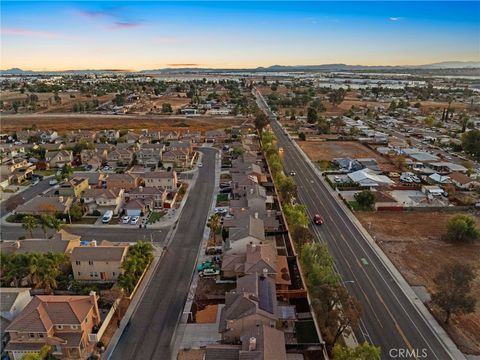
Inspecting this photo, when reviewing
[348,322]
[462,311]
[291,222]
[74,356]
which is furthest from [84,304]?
[462,311]

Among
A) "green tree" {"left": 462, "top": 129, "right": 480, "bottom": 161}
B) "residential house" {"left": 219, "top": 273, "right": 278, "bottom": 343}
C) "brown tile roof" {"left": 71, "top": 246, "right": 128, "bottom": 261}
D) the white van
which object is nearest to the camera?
"residential house" {"left": 219, "top": 273, "right": 278, "bottom": 343}

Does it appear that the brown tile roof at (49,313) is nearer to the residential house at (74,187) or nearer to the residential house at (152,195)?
the residential house at (152,195)

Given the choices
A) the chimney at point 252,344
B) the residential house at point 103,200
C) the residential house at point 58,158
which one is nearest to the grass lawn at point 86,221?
the residential house at point 103,200

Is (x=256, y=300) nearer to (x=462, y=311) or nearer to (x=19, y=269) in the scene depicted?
(x=462, y=311)

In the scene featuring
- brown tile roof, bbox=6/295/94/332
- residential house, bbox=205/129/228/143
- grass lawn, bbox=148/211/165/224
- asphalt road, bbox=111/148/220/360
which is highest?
brown tile roof, bbox=6/295/94/332

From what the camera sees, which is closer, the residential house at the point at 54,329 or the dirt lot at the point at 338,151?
the residential house at the point at 54,329

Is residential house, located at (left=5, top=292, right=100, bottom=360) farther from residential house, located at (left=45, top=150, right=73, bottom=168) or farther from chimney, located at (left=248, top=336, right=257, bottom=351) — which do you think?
residential house, located at (left=45, top=150, right=73, bottom=168)

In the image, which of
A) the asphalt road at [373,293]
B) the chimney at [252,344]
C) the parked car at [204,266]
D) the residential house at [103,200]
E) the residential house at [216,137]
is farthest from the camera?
the residential house at [216,137]

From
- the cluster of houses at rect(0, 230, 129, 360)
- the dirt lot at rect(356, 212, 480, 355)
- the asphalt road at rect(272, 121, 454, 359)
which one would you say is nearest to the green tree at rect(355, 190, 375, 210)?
the dirt lot at rect(356, 212, 480, 355)
